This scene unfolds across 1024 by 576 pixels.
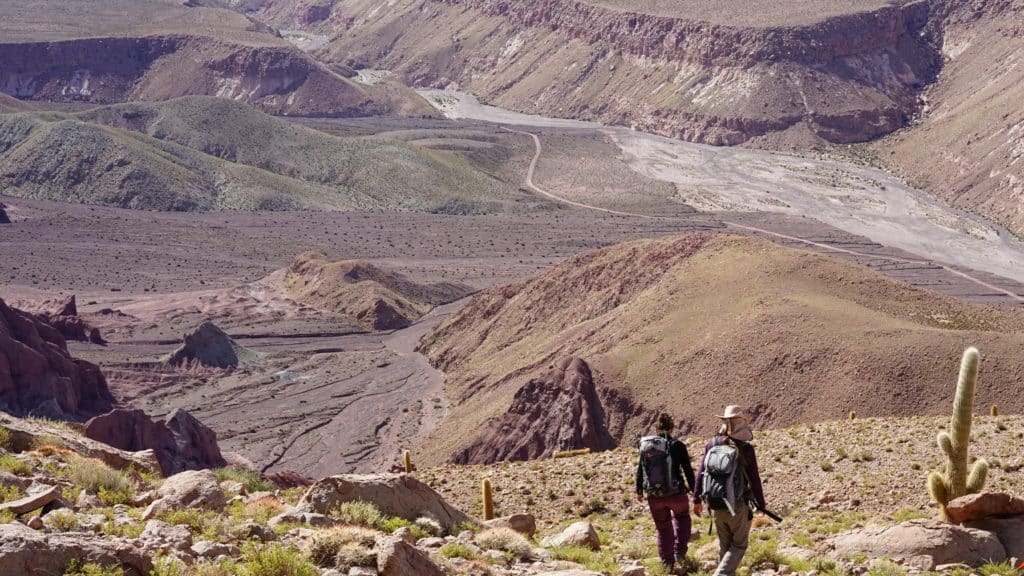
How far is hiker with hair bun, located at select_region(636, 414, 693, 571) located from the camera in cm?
1441

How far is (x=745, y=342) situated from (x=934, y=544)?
2386 centimetres

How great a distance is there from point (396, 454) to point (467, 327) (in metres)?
17.1

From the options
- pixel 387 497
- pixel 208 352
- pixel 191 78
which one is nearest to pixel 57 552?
pixel 387 497

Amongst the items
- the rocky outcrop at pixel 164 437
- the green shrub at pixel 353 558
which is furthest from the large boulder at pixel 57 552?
the rocky outcrop at pixel 164 437

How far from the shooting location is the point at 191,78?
166750 millimetres

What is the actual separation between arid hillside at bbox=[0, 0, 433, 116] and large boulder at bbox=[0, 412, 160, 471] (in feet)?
481

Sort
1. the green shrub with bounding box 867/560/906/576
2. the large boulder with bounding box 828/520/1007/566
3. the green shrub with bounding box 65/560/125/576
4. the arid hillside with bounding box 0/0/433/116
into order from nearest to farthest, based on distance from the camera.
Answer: the green shrub with bounding box 65/560/125/576 < the green shrub with bounding box 867/560/906/576 < the large boulder with bounding box 828/520/1007/566 < the arid hillside with bounding box 0/0/433/116

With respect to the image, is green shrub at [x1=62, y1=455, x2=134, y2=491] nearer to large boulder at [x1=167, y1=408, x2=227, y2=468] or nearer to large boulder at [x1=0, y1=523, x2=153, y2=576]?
large boulder at [x1=0, y1=523, x2=153, y2=576]

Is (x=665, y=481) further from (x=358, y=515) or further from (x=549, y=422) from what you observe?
(x=549, y=422)

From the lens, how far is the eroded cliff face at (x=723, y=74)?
445ft

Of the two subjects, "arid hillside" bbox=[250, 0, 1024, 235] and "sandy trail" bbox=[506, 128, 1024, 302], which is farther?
"arid hillside" bbox=[250, 0, 1024, 235]

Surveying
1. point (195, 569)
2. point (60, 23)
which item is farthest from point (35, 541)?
point (60, 23)

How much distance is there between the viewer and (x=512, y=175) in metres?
131

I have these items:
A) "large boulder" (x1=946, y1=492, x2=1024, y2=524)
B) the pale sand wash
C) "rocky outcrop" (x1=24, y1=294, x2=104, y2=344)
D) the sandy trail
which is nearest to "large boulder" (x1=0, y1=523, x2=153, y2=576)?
"large boulder" (x1=946, y1=492, x2=1024, y2=524)
